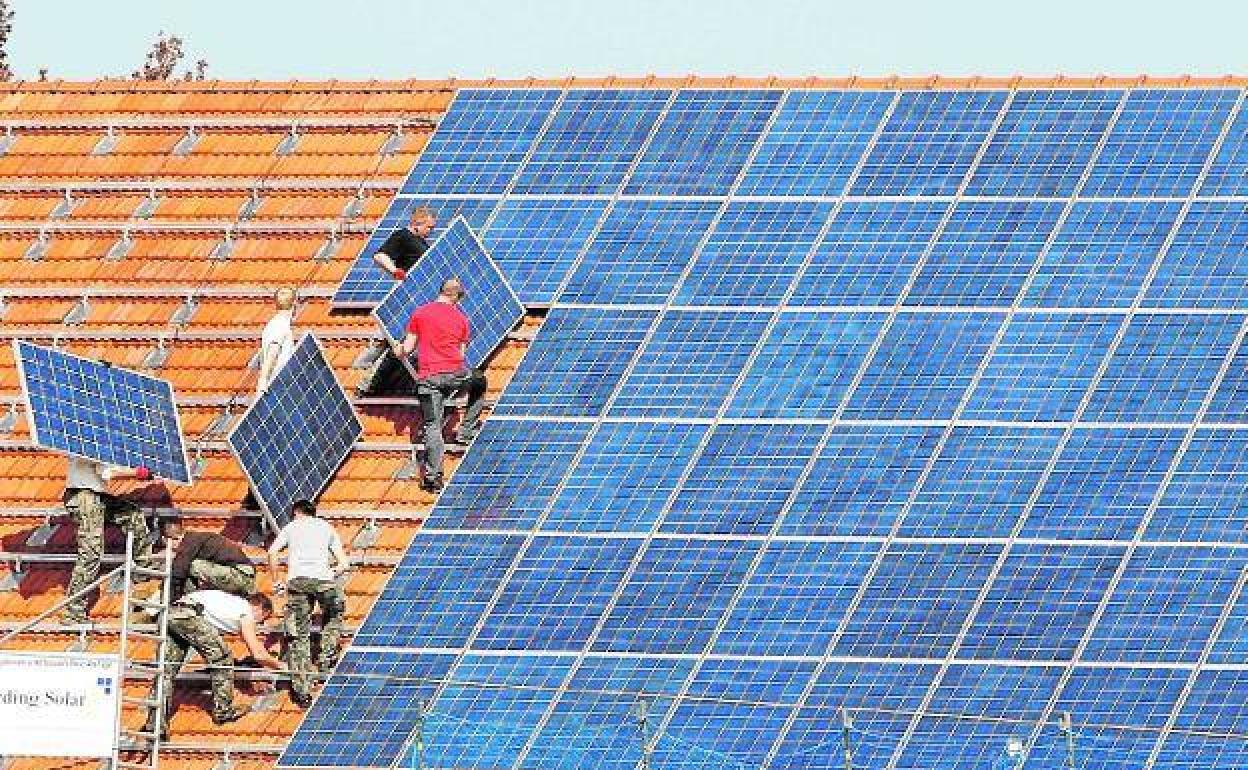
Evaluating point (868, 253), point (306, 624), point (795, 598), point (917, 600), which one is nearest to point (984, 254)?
point (868, 253)

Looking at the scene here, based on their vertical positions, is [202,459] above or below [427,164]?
below

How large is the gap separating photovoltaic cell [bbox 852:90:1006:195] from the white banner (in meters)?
11.2

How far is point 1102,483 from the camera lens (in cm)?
4359

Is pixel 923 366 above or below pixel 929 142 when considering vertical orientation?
below

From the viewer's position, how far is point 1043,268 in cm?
4647

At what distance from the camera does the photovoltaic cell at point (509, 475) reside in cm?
4453

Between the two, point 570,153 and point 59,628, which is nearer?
point 59,628

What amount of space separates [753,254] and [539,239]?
8.12 ft

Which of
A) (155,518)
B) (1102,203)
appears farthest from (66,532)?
(1102,203)

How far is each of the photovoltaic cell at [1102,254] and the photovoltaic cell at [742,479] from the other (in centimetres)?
319

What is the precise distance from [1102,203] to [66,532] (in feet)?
38.6

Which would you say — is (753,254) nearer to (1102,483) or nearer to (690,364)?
(690,364)

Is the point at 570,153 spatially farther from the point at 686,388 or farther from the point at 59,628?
the point at 59,628

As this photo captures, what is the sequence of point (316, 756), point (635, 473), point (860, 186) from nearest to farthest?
1. point (316, 756)
2. point (635, 473)
3. point (860, 186)
